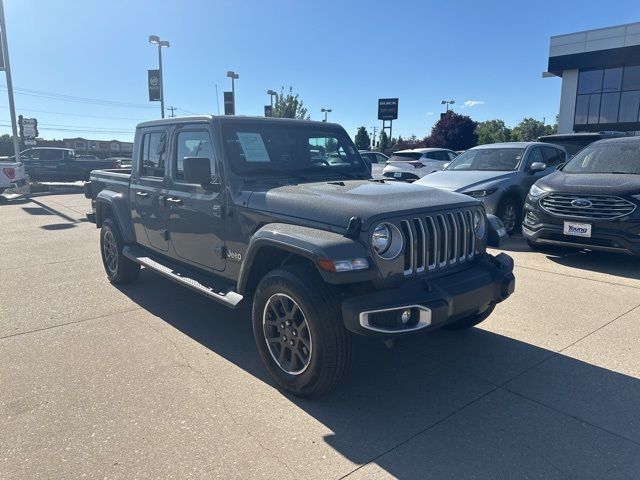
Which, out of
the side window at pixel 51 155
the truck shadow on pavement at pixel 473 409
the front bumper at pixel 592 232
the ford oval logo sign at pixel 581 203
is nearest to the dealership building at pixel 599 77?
the front bumper at pixel 592 232

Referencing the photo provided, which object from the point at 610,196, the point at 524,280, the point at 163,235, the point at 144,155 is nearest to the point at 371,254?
the point at 163,235

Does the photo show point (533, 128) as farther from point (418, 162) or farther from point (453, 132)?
point (418, 162)

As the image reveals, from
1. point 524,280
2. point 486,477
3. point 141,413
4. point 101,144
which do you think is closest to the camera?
point 486,477

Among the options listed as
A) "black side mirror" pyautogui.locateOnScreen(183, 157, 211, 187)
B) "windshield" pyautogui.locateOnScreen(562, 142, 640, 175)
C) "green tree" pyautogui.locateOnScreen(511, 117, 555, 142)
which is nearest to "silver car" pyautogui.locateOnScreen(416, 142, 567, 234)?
"windshield" pyautogui.locateOnScreen(562, 142, 640, 175)

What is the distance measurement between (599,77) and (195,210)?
97.3ft

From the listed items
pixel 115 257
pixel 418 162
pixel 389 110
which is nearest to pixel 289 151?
pixel 115 257

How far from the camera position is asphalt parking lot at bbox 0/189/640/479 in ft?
8.41

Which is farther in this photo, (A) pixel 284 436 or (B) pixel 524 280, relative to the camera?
(B) pixel 524 280

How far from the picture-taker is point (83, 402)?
3.17 m

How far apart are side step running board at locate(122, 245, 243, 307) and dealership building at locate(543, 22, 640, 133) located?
2829 cm

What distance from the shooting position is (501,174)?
8758mm

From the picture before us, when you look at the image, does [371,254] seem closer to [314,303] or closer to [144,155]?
[314,303]

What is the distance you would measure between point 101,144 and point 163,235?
60.2 metres

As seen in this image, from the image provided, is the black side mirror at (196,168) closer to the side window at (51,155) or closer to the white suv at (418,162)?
the white suv at (418,162)
